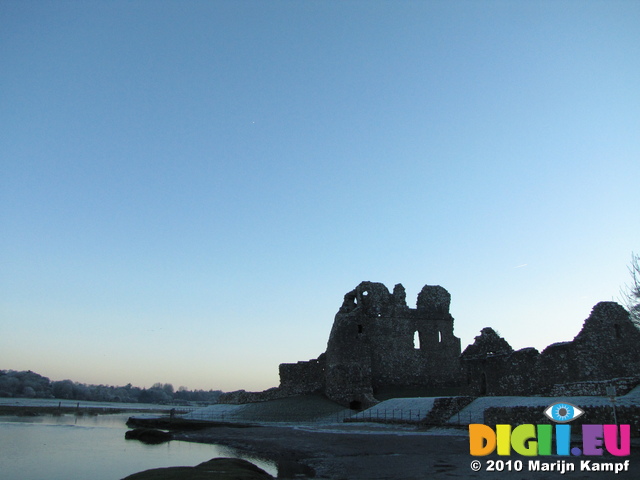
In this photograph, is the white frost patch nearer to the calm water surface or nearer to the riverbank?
the calm water surface

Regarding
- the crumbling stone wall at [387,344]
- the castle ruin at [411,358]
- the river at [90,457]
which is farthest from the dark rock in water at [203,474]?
the crumbling stone wall at [387,344]

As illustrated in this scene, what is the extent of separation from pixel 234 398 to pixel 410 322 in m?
17.0

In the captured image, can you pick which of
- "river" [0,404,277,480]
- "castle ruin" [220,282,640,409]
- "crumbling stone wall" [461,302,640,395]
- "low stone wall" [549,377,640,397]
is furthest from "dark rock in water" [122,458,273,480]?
"castle ruin" [220,282,640,409]

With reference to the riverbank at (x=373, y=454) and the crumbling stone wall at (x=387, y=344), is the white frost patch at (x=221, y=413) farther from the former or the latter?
the riverbank at (x=373, y=454)

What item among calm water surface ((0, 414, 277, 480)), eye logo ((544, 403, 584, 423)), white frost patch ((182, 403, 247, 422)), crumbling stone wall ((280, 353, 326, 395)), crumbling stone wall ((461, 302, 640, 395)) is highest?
crumbling stone wall ((461, 302, 640, 395))

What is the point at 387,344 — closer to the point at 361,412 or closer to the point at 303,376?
the point at 303,376

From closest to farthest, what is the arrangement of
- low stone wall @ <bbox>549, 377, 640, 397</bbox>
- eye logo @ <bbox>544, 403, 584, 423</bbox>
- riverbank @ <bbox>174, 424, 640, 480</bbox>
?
riverbank @ <bbox>174, 424, 640, 480</bbox> → eye logo @ <bbox>544, 403, 584, 423</bbox> → low stone wall @ <bbox>549, 377, 640, 397</bbox>

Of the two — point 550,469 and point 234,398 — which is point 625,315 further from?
point 234,398

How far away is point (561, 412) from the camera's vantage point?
16.0 meters

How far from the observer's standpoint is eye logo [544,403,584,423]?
15.8 m

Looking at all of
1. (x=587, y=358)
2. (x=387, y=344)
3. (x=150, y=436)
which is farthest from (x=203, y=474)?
(x=387, y=344)

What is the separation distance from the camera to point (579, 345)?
23281mm

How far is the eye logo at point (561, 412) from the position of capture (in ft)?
51.8

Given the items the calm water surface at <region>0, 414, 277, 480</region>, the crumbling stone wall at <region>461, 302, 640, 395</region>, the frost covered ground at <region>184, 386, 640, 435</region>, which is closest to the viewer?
the calm water surface at <region>0, 414, 277, 480</region>
